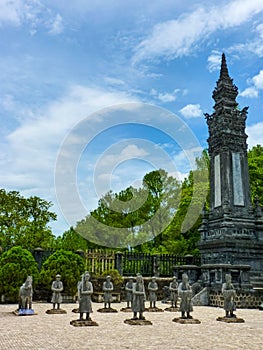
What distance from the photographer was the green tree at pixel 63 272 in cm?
2105

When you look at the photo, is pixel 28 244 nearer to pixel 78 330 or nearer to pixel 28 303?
pixel 28 303

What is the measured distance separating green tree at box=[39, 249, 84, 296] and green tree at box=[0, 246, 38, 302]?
1.03 meters

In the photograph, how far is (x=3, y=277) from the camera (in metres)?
19.5

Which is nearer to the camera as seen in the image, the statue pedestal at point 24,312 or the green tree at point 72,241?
the statue pedestal at point 24,312

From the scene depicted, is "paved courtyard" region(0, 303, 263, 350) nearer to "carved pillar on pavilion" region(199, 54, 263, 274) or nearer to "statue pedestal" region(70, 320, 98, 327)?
→ "statue pedestal" region(70, 320, 98, 327)

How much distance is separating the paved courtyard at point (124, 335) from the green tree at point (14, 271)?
231 inches

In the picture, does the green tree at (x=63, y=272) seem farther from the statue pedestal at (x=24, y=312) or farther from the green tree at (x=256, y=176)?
the green tree at (x=256, y=176)

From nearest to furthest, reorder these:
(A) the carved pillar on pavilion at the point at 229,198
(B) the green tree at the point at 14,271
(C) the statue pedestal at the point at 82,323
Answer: (C) the statue pedestal at the point at 82,323, (B) the green tree at the point at 14,271, (A) the carved pillar on pavilion at the point at 229,198

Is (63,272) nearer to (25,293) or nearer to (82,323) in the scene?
(25,293)

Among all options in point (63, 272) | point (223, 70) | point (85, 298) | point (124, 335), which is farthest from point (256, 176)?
point (124, 335)

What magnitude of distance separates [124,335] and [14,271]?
10.8m

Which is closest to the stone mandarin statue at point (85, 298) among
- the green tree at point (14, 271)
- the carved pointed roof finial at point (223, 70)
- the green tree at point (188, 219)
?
the green tree at point (14, 271)

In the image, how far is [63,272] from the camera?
831 inches

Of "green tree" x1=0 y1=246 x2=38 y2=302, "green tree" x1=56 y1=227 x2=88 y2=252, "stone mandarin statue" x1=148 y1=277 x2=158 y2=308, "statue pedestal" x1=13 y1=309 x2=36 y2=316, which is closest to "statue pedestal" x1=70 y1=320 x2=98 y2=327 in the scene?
"statue pedestal" x1=13 y1=309 x2=36 y2=316
